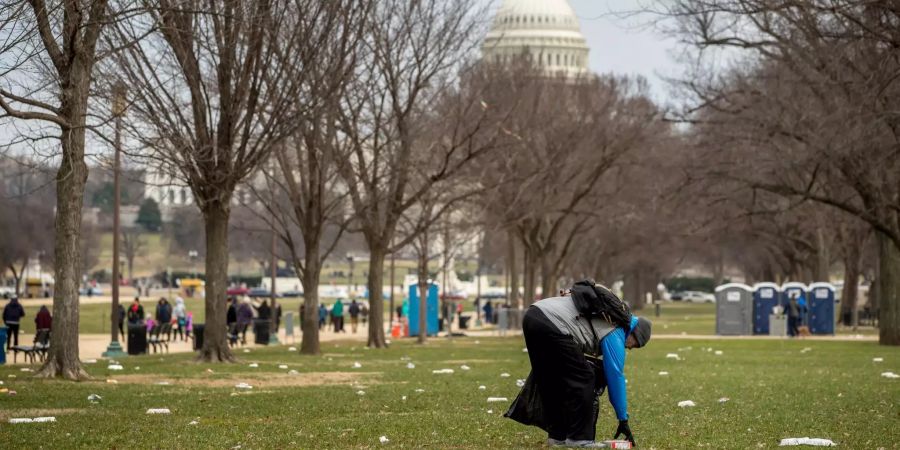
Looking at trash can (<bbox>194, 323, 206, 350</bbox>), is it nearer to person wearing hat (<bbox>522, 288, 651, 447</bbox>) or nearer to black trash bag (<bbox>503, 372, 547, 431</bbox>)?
black trash bag (<bbox>503, 372, 547, 431</bbox>)

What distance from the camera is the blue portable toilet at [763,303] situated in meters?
60.5

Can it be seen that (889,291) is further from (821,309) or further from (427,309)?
(427,309)

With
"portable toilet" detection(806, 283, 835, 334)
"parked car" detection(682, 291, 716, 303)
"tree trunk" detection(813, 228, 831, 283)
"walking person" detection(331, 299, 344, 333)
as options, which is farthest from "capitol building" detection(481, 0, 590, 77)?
"portable toilet" detection(806, 283, 835, 334)

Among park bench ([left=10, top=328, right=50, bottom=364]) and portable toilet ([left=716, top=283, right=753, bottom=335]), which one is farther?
portable toilet ([left=716, top=283, right=753, bottom=335])

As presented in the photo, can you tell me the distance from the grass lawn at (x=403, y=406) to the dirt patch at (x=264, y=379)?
1.0 inches

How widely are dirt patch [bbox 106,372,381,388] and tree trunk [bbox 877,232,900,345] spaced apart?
69.0ft

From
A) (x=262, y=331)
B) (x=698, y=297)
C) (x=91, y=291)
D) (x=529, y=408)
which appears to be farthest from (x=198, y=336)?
(x=698, y=297)

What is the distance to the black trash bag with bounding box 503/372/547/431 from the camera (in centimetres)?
1280

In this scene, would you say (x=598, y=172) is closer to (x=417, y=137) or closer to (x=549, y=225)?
(x=549, y=225)

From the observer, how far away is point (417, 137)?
4219cm

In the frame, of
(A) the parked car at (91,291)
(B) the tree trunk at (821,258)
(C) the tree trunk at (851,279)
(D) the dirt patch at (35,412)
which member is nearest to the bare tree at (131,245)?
(A) the parked car at (91,291)

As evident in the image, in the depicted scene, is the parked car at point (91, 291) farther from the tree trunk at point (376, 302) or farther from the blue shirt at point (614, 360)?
the blue shirt at point (614, 360)

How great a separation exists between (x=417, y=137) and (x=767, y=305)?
2317 cm

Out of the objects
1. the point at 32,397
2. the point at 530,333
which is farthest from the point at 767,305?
the point at 530,333
